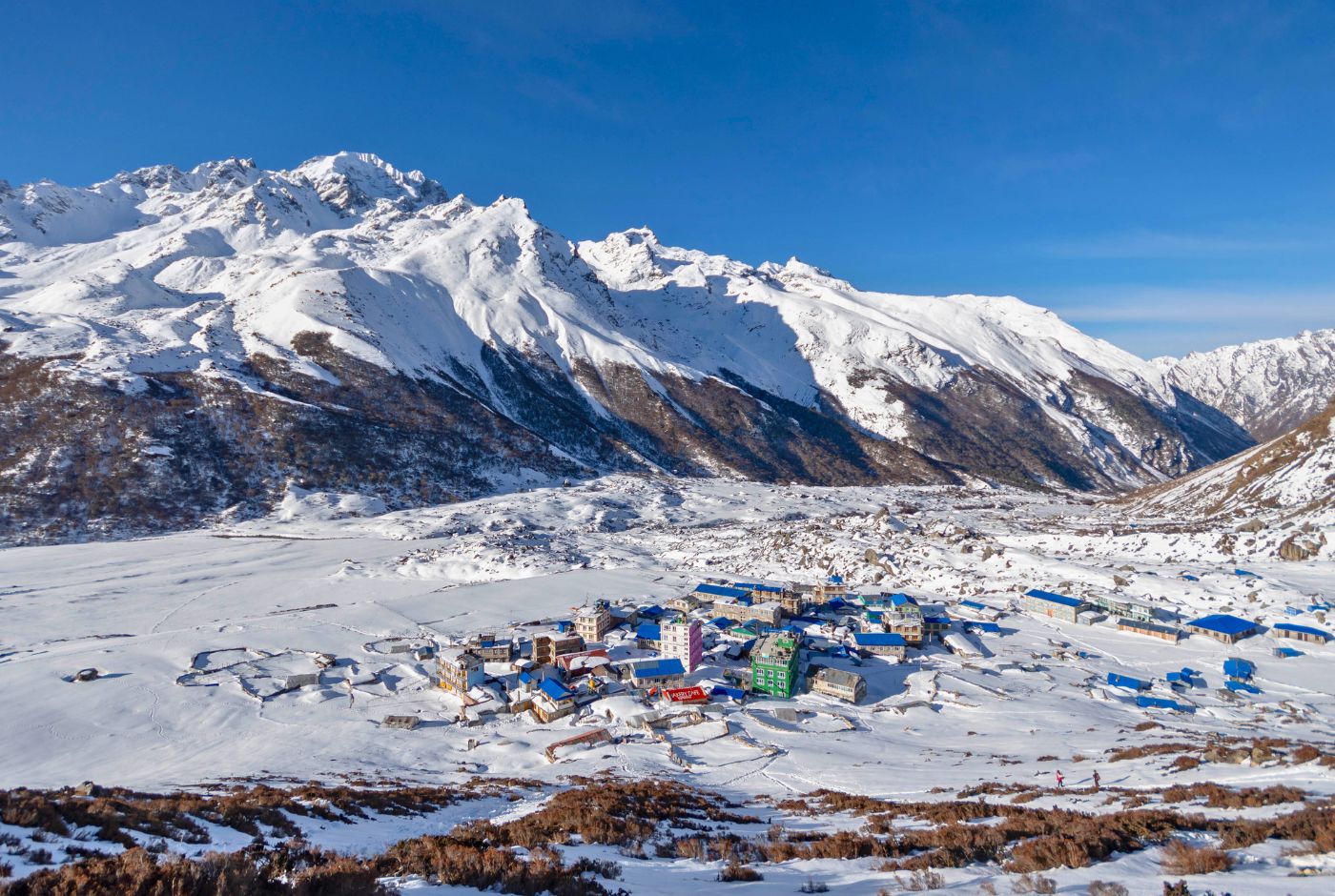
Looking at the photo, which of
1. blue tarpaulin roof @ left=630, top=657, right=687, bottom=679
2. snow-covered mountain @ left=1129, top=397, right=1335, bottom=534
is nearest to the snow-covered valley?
blue tarpaulin roof @ left=630, top=657, right=687, bottom=679

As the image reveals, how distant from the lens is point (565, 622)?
43188 mm

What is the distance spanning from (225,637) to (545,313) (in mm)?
156596

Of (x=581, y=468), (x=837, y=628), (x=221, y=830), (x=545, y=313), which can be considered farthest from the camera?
(x=545, y=313)

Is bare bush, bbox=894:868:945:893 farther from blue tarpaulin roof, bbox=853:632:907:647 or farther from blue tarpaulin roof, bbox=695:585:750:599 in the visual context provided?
blue tarpaulin roof, bbox=695:585:750:599

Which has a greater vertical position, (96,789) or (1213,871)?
(1213,871)

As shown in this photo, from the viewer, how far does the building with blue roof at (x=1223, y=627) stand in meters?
37.2

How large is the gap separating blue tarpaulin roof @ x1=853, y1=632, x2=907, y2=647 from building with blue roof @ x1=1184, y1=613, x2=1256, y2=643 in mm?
16946

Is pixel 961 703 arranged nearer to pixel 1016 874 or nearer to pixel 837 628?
pixel 837 628

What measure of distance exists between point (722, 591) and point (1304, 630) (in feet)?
109

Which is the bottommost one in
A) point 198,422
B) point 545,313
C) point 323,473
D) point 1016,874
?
point 1016,874

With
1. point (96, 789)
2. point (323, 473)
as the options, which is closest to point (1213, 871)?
point (96, 789)

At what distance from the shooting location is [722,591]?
48.9 metres

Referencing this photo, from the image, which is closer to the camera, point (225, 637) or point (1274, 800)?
point (1274, 800)

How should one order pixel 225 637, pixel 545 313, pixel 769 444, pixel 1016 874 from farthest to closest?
pixel 545 313 → pixel 769 444 → pixel 225 637 → pixel 1016 874
